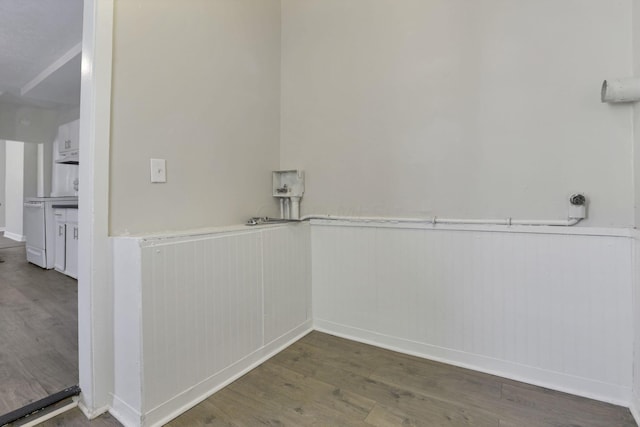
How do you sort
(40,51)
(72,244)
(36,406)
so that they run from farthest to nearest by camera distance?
(72,244) → (40,51) → (36,406)

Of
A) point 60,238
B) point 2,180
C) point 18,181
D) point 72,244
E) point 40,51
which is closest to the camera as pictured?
point 40,51

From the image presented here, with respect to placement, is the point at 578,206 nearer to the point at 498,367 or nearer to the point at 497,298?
the point at 497,298

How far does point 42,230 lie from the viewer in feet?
13.9

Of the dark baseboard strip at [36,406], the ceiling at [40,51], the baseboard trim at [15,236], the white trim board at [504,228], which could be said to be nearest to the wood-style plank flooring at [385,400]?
the dark baseboard strip at [36,406]

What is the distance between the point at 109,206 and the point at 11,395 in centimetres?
107

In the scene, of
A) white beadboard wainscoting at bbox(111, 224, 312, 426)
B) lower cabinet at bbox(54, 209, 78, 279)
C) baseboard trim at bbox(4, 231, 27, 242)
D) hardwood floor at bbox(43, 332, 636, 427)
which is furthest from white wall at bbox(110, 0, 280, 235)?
baseboard trim at bbox(4, 231, 27, 242)

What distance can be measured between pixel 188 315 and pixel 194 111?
1.13 metres

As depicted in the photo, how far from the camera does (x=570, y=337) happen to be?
155 centimetres

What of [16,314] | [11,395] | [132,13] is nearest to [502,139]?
[132,13]

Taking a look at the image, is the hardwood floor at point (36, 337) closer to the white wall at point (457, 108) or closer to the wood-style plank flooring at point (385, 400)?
the wood-style plank flooring at point (385, 400)

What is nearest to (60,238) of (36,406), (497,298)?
(36,406)

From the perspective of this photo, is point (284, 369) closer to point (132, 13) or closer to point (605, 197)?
point (605, 197)

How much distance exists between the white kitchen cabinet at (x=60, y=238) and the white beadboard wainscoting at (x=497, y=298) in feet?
11.8

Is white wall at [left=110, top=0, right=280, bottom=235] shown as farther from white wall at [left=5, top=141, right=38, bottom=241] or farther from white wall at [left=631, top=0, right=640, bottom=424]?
white wall at [left=5, top=141, right=38, bottom=241]
